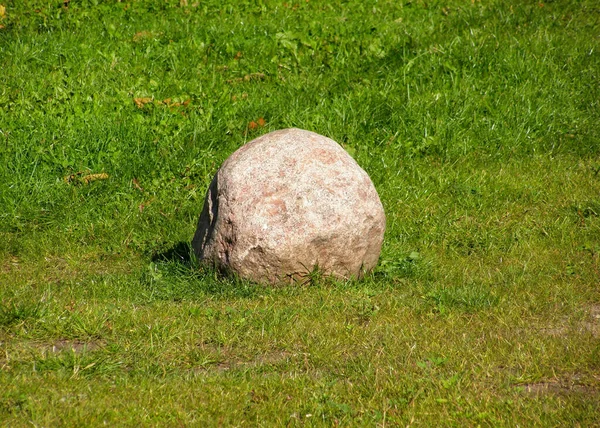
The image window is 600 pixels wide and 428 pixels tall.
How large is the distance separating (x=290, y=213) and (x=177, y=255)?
1.49m

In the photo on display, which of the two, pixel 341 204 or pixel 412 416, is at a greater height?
pixel 341 204

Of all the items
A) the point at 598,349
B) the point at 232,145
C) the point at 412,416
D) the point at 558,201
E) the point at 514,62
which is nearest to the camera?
the point at 412,416

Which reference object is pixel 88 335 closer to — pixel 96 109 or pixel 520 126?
pixel 96 109

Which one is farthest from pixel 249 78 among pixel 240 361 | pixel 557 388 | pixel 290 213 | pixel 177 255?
pixel 557 388

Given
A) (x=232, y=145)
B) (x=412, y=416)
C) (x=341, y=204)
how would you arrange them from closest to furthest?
(x=412, y=416) < (x=341, y=204) < (x=232, y=145)

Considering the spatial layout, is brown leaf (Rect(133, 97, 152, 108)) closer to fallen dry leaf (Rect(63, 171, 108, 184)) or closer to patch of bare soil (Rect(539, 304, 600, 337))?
fallen dry leaf (Rect(63, 171, 108, 184))

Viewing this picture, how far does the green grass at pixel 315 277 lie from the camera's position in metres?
4.89

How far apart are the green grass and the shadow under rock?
0.03 m

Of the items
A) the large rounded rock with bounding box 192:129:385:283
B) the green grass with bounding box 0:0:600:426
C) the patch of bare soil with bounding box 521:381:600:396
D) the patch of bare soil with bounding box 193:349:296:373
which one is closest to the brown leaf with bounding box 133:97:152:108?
the green grass with bounding box 0:0:600:426

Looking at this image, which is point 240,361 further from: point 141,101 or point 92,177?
point 141,101

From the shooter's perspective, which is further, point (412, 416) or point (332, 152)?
point (332, 152)

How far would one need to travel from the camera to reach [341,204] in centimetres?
591

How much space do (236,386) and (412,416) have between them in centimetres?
106

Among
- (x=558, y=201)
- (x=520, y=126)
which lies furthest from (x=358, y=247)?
(x=520, y=126)
